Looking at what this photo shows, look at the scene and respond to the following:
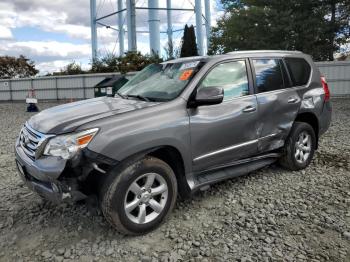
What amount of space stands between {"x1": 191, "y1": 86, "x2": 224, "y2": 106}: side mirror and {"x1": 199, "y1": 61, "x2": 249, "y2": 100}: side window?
0.25 metres

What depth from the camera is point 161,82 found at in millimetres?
4230

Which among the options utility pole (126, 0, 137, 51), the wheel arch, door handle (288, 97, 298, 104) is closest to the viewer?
the wheel arch

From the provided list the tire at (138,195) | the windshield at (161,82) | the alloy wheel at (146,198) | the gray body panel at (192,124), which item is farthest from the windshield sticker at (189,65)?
the alloy wheel at (146,198)

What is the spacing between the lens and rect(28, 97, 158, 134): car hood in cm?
332

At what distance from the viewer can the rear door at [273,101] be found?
177 inches

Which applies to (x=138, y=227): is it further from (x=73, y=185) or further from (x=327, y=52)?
(x=327, y=52)

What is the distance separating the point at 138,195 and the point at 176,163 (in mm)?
570

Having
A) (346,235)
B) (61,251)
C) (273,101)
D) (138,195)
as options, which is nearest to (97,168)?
(138,195)

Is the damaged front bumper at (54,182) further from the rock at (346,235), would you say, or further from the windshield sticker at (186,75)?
the rock at (346,235)

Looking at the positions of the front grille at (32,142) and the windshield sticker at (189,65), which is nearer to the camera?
the front grille at (32,142)

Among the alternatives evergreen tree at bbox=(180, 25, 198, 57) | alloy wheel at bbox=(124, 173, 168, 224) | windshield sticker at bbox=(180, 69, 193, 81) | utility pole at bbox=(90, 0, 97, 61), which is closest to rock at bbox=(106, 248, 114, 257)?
alloy wheel at bbox=(124, 173, 168, 224)

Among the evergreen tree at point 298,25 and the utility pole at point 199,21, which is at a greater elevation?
the utility pole at point 199,21

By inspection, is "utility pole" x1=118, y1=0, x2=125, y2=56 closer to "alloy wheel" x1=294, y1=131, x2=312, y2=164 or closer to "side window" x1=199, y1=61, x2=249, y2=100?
"alloy wheel" x1=294, y1=131, x2=312, y2=164

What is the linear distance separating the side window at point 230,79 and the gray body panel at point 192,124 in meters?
0.08
